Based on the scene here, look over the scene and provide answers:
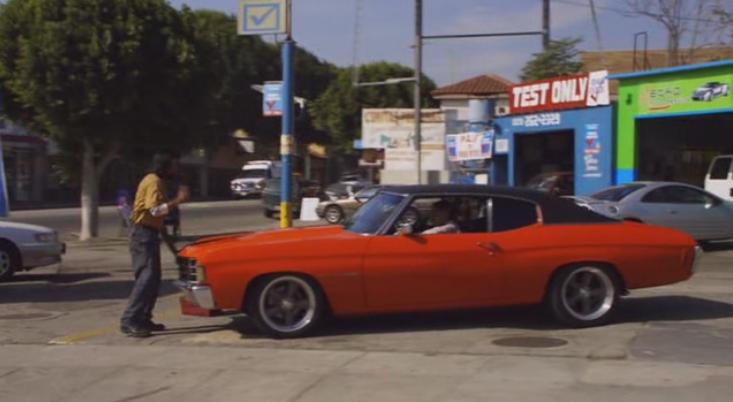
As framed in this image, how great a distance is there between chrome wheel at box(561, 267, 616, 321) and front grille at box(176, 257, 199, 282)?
3514 mm

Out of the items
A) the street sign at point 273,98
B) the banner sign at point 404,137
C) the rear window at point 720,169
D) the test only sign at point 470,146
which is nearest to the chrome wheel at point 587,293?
the street sign at point 273,98

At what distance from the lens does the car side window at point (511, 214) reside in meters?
8.73

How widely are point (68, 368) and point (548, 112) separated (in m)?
24.1

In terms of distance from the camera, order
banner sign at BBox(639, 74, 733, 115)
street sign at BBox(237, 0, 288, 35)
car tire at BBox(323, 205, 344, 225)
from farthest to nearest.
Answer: car tire at BBox(323, 205, 344, 225) → banner sign at BBox(639, 74, 733, 115) → street sign at BBox(237, 0, 288, 35)

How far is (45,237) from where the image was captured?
46.5 ft

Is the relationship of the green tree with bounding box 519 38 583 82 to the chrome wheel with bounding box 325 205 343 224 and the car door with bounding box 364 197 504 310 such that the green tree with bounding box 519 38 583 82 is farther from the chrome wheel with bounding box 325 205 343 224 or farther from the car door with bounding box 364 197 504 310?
the car door with bounding box 364 197 504 310

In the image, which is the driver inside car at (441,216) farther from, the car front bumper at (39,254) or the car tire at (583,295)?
the car front bumper at (39,254)

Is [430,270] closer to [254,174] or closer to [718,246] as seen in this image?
[718,246]

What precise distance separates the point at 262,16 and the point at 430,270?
8.89 meters

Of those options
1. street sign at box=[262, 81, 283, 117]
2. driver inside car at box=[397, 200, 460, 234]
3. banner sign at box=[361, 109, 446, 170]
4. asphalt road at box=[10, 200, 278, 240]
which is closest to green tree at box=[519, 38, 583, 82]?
banner sign at box=[361, 109, 446, 170]

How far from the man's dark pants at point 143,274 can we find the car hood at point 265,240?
0.32 metres

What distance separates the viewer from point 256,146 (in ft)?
228

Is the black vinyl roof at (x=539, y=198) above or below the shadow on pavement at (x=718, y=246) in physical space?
above

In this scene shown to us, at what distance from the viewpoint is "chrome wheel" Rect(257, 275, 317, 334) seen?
27.6 feet
